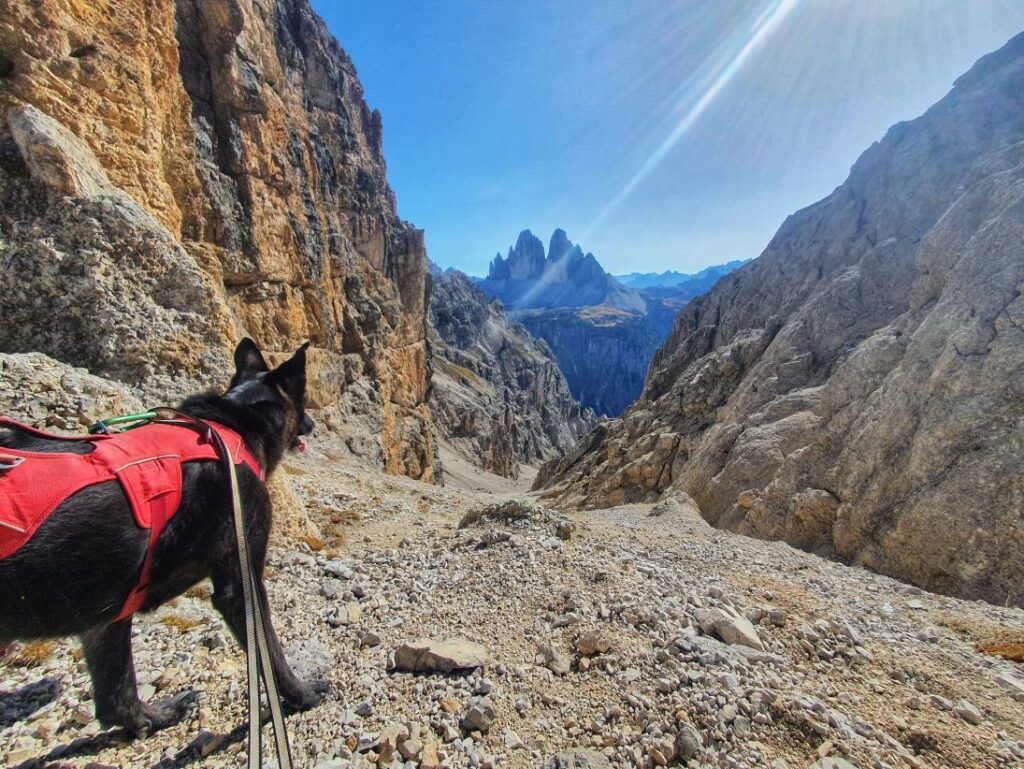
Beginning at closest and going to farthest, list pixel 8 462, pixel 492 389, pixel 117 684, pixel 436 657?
pixel 8 462 < pixel 117 684 < pixel 436 657 < pixel 492 389

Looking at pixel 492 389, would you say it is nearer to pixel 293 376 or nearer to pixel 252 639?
pixel 293 376

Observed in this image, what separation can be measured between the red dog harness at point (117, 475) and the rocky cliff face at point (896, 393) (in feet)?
54.0

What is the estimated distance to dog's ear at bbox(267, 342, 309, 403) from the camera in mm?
4016

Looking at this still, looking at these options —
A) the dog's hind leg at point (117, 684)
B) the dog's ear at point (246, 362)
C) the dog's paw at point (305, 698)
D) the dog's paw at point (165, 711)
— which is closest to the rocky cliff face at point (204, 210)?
the dog's ear at point (246, 362)

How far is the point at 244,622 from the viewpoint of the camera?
→ 3.17m

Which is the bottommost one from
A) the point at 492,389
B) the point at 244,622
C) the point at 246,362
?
the point at 244,622

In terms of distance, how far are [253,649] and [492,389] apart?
116 meters

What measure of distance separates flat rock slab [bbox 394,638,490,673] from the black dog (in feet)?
2.54

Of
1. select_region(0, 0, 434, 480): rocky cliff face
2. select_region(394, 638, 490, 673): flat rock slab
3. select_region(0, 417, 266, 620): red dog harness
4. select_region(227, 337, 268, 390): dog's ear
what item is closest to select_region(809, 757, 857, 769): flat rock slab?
select_region(394, 638, 490, 673): flat rock slab

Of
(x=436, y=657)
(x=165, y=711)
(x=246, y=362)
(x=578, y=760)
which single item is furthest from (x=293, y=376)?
(x=578, y=760)

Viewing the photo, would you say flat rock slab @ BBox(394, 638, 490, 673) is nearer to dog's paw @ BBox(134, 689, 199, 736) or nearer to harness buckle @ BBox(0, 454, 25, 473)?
dog's paw @ BBox(134, 689, 199, 736)

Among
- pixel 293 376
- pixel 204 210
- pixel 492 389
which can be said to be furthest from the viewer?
pixel 492 389

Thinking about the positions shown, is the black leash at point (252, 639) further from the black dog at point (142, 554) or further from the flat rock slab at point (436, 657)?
the flat rock slab at point (436, 657)

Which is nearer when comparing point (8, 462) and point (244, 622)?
point (8, 462)
